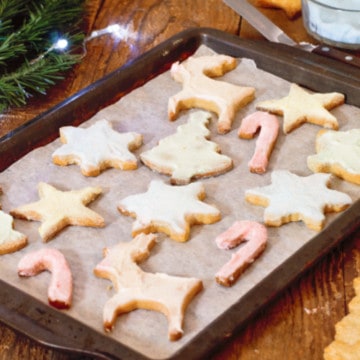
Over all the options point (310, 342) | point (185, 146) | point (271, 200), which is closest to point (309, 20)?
point (185, 146)

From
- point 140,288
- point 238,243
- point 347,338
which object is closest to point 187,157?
point 238,243

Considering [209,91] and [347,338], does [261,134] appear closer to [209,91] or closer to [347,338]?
[209,91]

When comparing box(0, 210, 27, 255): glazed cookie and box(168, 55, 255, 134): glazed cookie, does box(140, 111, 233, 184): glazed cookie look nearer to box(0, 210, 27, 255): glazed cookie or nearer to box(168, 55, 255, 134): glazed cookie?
box(168, 55, 255, 134): glazed cookie

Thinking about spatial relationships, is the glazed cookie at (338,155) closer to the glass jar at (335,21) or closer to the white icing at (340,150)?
the white icing at (340,150)

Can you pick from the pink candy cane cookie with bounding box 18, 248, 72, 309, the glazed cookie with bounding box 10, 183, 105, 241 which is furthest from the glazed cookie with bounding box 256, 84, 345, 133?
the pink candy cane cookie with bounding box 18, 248, 72, 309

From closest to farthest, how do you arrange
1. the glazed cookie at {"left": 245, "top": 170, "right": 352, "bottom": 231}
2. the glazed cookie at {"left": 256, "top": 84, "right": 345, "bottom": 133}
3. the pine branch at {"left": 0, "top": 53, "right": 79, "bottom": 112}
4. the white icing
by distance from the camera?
the glazed cookie at {"left": 245, "top": 170, "right": 352, "bottom": 231} → the white icing → the glazed cookie at {"left": 256, "top": 84, "right": 345, "bottom": 133} → the pine branch at {"left": 0, "top": 53, "right": 79, "bottom": 112}

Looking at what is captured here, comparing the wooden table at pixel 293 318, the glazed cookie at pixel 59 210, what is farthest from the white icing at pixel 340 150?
the glazed cookie at pixel 59 210

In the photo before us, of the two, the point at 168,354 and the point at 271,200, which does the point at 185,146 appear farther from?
the point at 168,354
